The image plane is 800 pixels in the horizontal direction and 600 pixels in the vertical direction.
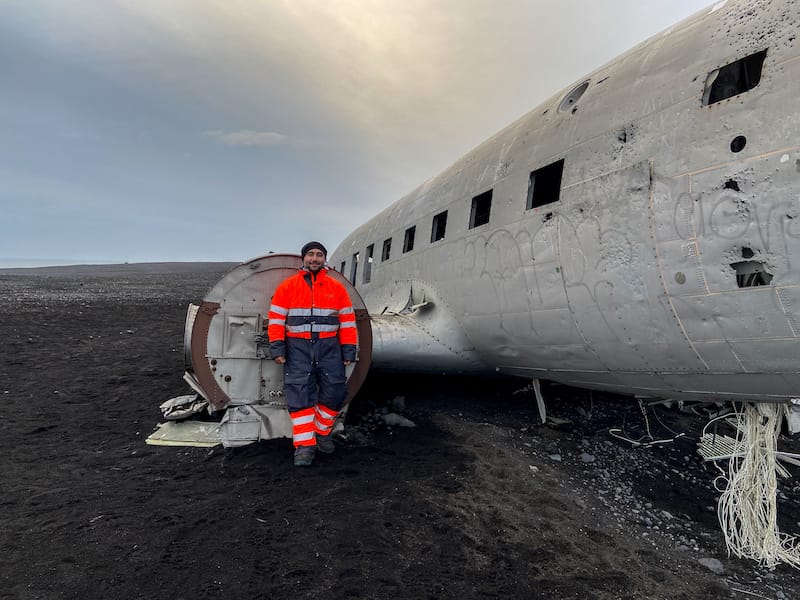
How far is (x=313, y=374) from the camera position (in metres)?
4.95

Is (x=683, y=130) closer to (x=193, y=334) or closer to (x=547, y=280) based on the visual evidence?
(x=547, y=280)

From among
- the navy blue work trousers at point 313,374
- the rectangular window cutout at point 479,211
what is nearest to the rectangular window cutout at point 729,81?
the rectangular window cutout at point 479,211

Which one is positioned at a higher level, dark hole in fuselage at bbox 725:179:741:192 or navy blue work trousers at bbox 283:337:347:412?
dark hole in fuselage at bbox 725:179:741:192

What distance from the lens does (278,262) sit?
5477 millimetres

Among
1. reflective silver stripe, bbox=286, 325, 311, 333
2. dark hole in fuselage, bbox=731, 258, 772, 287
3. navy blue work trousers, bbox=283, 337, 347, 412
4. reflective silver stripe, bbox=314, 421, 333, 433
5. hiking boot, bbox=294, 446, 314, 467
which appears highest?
dark hole in fuselage, bbox=731, 258, 772, 287

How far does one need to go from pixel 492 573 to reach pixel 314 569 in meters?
1.25

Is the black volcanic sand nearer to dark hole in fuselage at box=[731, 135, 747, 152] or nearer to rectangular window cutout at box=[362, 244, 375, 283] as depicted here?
dark hole in fuselage at box=[731, 135, 747, 152]

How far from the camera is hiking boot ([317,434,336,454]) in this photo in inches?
198

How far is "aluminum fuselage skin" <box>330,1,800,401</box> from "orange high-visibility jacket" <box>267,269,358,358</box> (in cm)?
167

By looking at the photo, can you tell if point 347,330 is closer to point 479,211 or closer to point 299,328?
point 299,328

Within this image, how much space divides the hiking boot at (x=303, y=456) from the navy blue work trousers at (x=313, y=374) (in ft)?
1.40

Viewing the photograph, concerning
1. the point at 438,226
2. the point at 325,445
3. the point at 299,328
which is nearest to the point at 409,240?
the point at 438,226

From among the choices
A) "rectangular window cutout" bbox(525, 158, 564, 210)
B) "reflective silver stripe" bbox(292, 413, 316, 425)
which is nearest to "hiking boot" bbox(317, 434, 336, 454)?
"reflective silver stripe" bbox(292, 413, 316, 425)

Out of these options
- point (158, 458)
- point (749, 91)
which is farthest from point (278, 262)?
point (749, 91)
